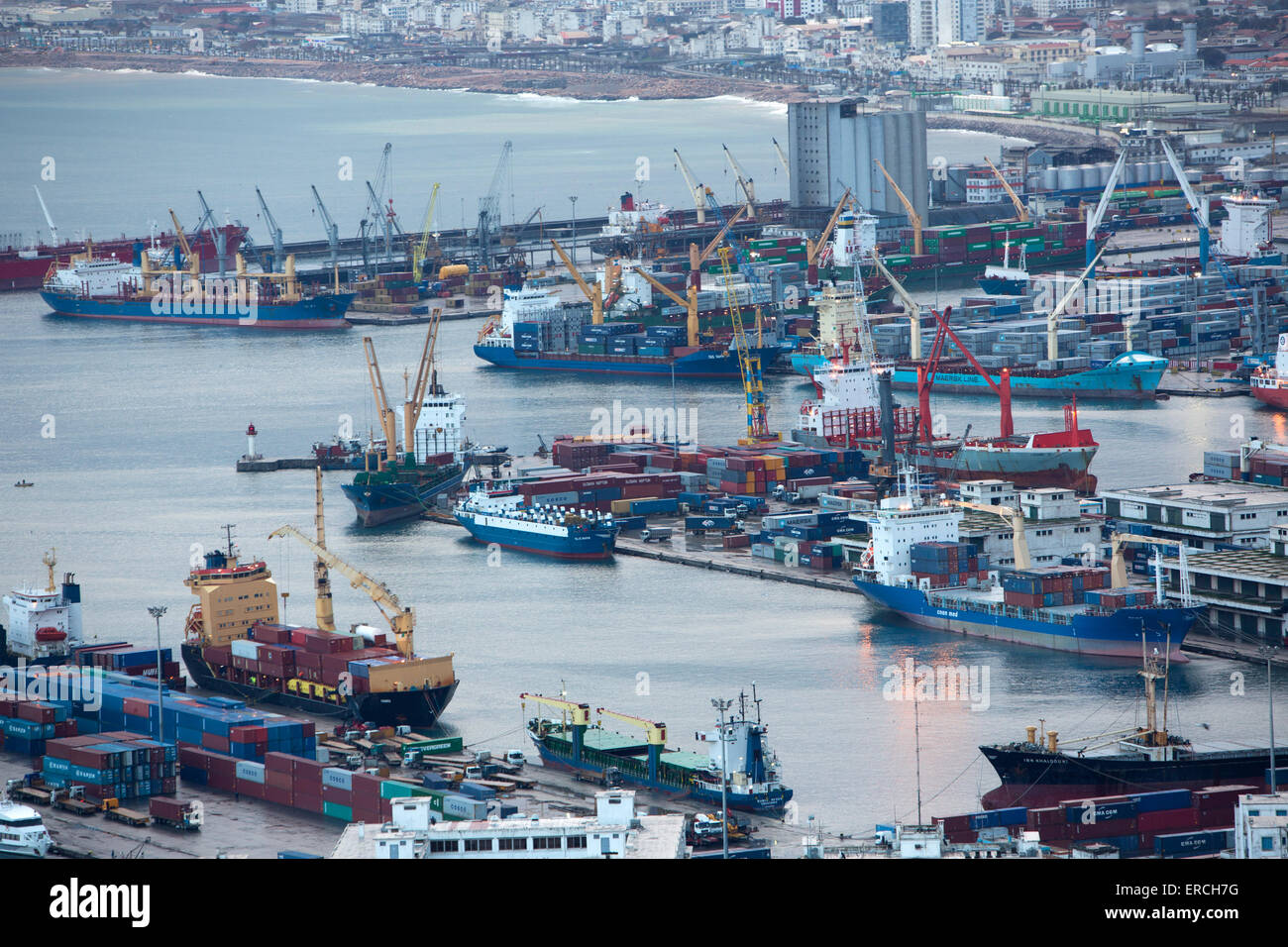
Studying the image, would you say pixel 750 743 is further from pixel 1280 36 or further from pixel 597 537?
pixel 1280 36

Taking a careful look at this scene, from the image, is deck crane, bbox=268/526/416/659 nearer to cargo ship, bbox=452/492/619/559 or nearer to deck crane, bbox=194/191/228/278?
cargo ship, bbox=452/492/619/559

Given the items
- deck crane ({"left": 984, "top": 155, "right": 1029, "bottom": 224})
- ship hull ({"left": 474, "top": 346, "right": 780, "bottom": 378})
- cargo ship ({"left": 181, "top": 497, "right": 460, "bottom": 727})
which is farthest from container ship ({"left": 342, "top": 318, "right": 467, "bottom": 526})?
deck crane ({"left": 984, "top": 155, "right": 1029, "bottom": 224})

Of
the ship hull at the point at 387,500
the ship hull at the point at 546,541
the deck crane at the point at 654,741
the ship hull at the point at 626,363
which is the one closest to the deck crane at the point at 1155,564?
the ship hull at the point at 546,541

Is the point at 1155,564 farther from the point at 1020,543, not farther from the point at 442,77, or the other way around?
the point at 442,77

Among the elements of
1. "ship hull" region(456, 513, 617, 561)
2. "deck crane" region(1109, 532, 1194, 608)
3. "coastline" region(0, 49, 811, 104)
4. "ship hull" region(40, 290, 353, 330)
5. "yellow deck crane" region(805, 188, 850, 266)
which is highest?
"coastline" region(0, 49, 811, 104)
